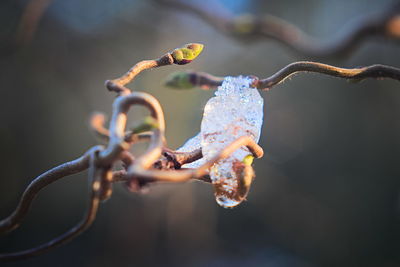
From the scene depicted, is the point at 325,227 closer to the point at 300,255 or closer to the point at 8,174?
the point at 300,255

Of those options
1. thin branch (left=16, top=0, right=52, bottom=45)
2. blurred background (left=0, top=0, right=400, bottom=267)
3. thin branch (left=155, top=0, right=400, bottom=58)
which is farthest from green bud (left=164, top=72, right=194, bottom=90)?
blurred background (left=0, top=0, right=400, bottom=267)

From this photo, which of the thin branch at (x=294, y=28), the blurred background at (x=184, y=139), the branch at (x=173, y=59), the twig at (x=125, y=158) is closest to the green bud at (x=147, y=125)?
the twig at (x=125, y=158)

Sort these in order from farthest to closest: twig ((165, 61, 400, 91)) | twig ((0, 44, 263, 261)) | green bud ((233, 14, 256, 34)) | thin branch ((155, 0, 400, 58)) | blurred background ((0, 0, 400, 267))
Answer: blurred background ((0, 0, 400, 267)), green bud ((233, 14, 256, 34)), thin branch ((155, 0, 400, 58)), twig ((165, 61, 400, 91)), twig ((0, 44, 263, 261))

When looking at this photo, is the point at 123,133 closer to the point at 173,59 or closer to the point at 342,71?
the point at 173,59

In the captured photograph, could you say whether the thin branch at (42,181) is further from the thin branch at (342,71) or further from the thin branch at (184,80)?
the thin branch at (342,71)

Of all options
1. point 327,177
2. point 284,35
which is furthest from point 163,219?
point 284,35

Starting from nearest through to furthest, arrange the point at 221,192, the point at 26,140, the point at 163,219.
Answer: the point at 221,192 < the point at 26,140 < the point at 163,219

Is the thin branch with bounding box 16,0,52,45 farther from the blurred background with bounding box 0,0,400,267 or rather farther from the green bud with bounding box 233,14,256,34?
the blurred background with bounding box 0,0,400,267
